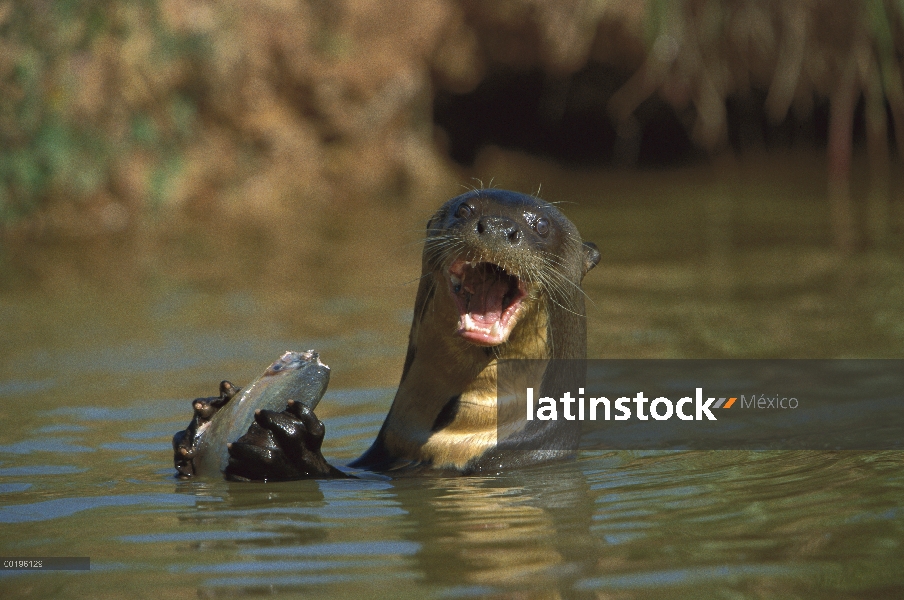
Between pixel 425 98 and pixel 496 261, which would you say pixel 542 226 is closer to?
pixel 496 261

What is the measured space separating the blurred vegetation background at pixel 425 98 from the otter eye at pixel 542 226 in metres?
3.91

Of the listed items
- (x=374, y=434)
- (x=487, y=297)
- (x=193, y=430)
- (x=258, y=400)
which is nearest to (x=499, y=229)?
(x=487, y=297)

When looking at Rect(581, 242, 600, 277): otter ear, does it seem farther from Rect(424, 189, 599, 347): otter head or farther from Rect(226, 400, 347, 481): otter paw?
Rect(226, 400, 347, 481): otter paw

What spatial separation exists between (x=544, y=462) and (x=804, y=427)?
945 millimetres

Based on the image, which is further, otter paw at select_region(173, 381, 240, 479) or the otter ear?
the otter ear

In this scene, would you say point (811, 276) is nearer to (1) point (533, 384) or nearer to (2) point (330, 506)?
(1) point (533, 384)

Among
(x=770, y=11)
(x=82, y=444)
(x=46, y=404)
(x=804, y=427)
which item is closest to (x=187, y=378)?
(x=46, y=404)

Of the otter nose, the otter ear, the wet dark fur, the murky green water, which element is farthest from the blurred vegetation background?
the otter nose

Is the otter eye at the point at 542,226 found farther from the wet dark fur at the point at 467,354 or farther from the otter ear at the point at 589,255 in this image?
the otter ear at the point at 589,255

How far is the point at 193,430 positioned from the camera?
3.49 metres

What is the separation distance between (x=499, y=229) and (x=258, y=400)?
0.74m

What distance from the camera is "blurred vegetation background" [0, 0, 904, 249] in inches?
328

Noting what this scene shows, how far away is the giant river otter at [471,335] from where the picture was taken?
11.1 ft

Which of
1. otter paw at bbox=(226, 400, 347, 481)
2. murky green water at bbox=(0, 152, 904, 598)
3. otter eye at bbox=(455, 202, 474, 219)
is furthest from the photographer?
otter eye at bbox=(455, 202, 474, 219)
